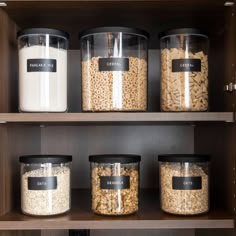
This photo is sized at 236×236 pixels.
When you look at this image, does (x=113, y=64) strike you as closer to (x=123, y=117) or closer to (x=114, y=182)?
(x=123, y=117)

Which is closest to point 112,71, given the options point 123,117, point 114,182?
point 123,117

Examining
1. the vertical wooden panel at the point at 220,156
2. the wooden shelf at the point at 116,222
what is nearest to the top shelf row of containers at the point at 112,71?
the vertical wooden panel at the point at 220,156

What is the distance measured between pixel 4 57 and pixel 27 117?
0.62 ft

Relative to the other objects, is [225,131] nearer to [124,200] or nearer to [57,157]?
[124,200]

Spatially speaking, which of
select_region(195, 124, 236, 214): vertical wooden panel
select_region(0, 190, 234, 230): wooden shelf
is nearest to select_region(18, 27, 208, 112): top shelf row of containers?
select_region(195, 124, 236, 214): vertical wooden panel

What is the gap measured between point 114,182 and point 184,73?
13.0 inches

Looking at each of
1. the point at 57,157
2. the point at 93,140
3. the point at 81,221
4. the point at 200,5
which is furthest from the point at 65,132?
the point at 200,5

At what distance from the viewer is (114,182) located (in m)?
0.99

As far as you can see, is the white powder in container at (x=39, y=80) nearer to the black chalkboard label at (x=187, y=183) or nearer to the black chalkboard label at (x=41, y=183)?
the black chalkboard label at (x=41, y=183)

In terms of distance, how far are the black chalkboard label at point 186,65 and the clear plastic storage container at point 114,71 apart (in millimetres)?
91

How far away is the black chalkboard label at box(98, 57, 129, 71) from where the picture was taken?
3.21 ft

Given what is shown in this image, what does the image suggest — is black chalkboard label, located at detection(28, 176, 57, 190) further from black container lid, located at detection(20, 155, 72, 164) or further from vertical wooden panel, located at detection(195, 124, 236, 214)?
vertical wooden panel, located at detection(195, 124, 236, 214)

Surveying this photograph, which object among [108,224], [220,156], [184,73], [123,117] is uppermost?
[184,73]

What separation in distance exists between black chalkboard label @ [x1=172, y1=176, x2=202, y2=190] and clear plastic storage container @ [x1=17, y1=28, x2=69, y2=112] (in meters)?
0.35
